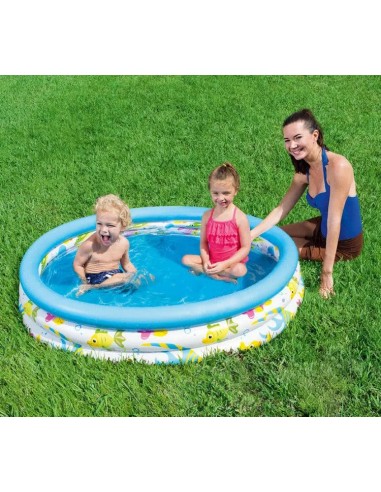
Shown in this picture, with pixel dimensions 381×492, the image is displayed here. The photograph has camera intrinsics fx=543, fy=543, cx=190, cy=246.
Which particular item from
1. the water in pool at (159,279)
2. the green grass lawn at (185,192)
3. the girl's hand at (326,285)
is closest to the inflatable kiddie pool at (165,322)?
the green grass lawn at (185,192)

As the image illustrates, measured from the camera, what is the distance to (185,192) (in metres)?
6.55

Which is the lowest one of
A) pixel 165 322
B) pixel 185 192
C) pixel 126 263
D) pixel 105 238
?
pixel 165 322

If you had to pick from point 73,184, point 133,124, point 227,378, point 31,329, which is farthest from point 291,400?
point 133,124

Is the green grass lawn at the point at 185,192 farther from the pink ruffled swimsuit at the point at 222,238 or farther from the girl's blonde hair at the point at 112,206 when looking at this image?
the girl's blonde hair at the point at 112,206

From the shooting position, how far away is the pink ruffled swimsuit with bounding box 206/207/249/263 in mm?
4559

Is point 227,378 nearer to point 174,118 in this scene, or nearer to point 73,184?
point 73,184

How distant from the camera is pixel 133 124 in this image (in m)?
8.86

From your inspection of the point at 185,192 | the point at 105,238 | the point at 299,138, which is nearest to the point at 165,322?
the point at 105,238

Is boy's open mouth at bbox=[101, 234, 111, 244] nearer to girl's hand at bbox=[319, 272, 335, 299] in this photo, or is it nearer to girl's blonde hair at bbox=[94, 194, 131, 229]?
girl's blonde hair at bbox=[94, 194, 131, 229]

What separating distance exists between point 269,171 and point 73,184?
2520mm

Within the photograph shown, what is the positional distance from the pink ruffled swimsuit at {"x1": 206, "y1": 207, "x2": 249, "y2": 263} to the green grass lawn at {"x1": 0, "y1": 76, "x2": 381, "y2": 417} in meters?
0.69

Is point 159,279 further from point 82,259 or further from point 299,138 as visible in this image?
point 299,138

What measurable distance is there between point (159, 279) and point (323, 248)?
1485 mm

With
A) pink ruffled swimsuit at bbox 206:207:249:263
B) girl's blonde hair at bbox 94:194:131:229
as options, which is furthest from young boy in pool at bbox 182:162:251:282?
girl's blonde hair at bbox 94:194:131:229
